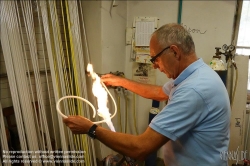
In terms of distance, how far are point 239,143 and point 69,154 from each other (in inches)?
71.1

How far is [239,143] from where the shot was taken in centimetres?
205

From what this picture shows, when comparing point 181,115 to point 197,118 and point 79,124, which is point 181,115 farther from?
point 79,124

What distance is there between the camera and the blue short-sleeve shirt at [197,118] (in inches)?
38.1

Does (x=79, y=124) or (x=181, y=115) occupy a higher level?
(x=181, y=115)

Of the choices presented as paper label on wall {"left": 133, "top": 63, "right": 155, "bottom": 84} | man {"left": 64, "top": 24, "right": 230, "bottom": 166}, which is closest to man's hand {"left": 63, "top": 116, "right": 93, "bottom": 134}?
man {"left": 64, "top": 24, "right": 230, "bottom": 166}

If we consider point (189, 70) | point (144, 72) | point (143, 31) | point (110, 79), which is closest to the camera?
point (189, 70)

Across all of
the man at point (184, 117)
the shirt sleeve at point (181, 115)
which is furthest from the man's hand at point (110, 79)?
the shirt sleeve at point (181, 115)

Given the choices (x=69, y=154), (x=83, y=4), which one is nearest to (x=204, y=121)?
(x=69, y=154)

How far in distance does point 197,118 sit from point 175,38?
0.45m

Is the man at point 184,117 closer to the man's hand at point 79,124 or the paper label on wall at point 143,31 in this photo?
the man's hand at point 79,124

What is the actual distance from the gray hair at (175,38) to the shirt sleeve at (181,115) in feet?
0.85

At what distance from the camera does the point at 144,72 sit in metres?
2.40

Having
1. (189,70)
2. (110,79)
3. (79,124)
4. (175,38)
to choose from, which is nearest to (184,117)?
(189,70)

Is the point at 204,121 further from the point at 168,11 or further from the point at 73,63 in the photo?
the point at 168,11
